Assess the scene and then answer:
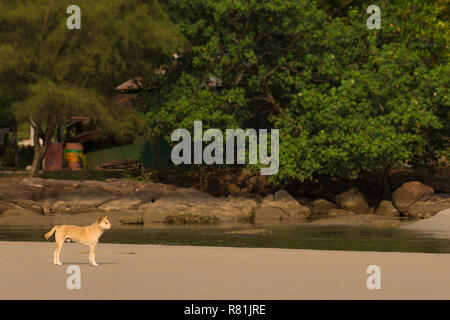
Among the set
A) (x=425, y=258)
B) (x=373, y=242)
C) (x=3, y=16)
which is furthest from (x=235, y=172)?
(x=425, y=258)

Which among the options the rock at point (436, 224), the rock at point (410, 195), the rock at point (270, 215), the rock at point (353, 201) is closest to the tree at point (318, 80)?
the rock at point (410, 195)

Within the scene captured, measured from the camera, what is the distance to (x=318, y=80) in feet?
164

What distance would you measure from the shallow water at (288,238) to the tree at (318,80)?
10826 millimetres

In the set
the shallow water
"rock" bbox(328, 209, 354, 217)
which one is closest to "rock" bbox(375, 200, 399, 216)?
"rock" bbox(328, 209, 354, 217)

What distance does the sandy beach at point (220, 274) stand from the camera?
1414cm

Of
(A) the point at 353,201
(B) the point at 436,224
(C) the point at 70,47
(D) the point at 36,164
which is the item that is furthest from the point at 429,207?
(D) the point at 36,164

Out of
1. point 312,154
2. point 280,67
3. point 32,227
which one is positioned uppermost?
point 280,67

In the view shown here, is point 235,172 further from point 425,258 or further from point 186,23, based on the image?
point 425,258

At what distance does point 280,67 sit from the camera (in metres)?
50.2

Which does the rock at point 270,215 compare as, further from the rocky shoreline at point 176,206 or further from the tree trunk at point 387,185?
the tree trunk at point 387,185

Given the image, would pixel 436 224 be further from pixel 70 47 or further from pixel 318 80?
pixel 70 47

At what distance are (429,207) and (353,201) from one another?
15.6ft

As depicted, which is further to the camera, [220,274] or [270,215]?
[270,215]

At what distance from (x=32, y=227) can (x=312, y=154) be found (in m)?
17.7
